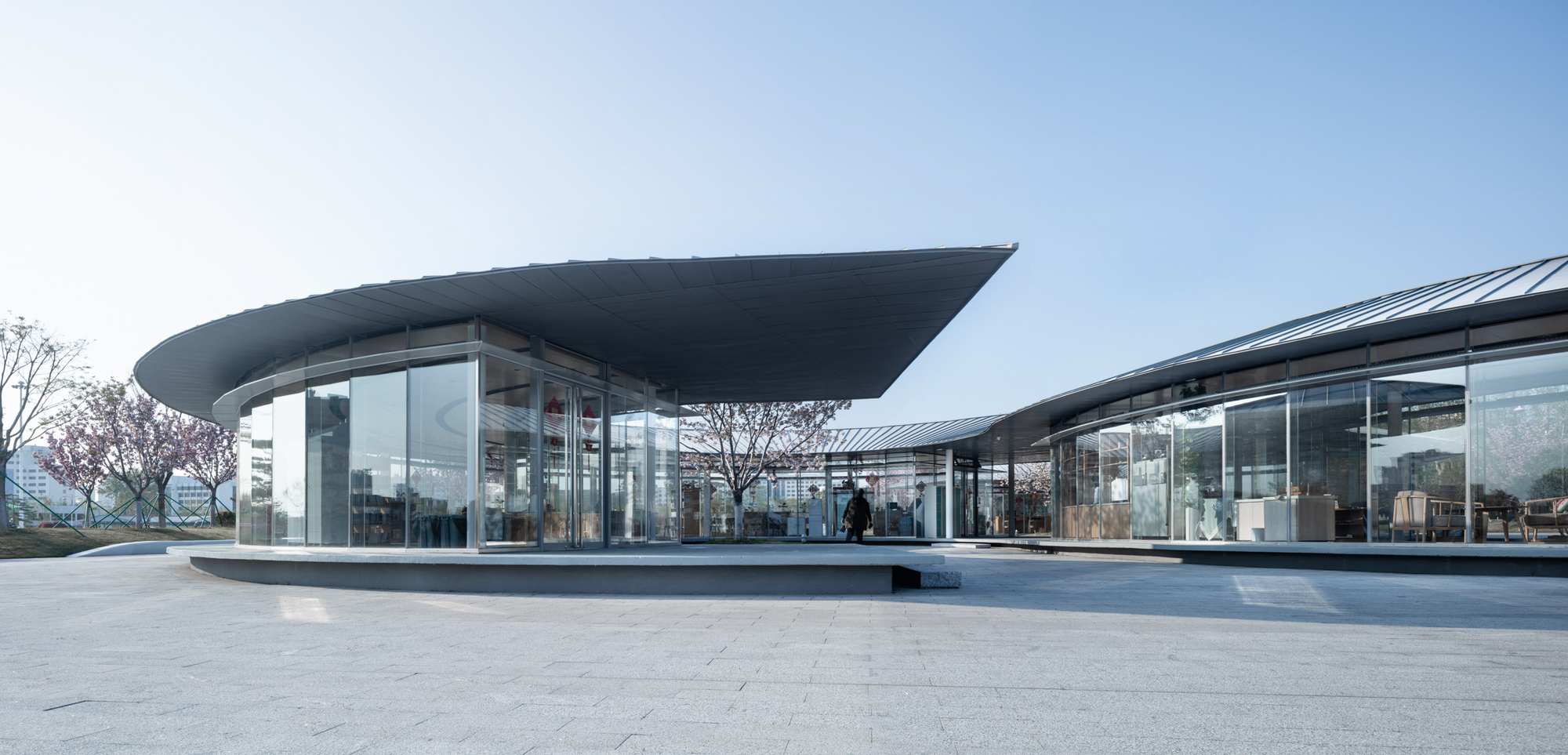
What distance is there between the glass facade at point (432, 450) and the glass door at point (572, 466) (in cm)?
3

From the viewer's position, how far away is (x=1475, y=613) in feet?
28.5

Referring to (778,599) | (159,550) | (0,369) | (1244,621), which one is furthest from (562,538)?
(0,369)

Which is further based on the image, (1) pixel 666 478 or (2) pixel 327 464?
(1) pixel 666 478

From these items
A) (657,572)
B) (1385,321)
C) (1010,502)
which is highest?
(1385,321)

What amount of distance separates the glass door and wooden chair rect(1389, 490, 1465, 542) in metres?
12.2

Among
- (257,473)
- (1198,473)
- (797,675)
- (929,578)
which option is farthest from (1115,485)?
(797,675)

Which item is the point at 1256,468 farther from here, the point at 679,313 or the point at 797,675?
the point at 797,675

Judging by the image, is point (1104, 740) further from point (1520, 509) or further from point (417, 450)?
point (1520, 509)

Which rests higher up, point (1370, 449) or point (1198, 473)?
point (1370, 449)

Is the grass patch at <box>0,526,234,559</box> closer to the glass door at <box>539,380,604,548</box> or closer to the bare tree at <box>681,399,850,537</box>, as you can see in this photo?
the bare tree at <box>681,399,850,537</box>

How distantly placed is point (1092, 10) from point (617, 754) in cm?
1259

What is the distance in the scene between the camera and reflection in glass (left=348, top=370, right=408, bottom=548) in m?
12.4

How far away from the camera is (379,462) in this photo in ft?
41.4

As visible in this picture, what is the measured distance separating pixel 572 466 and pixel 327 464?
343 cm
